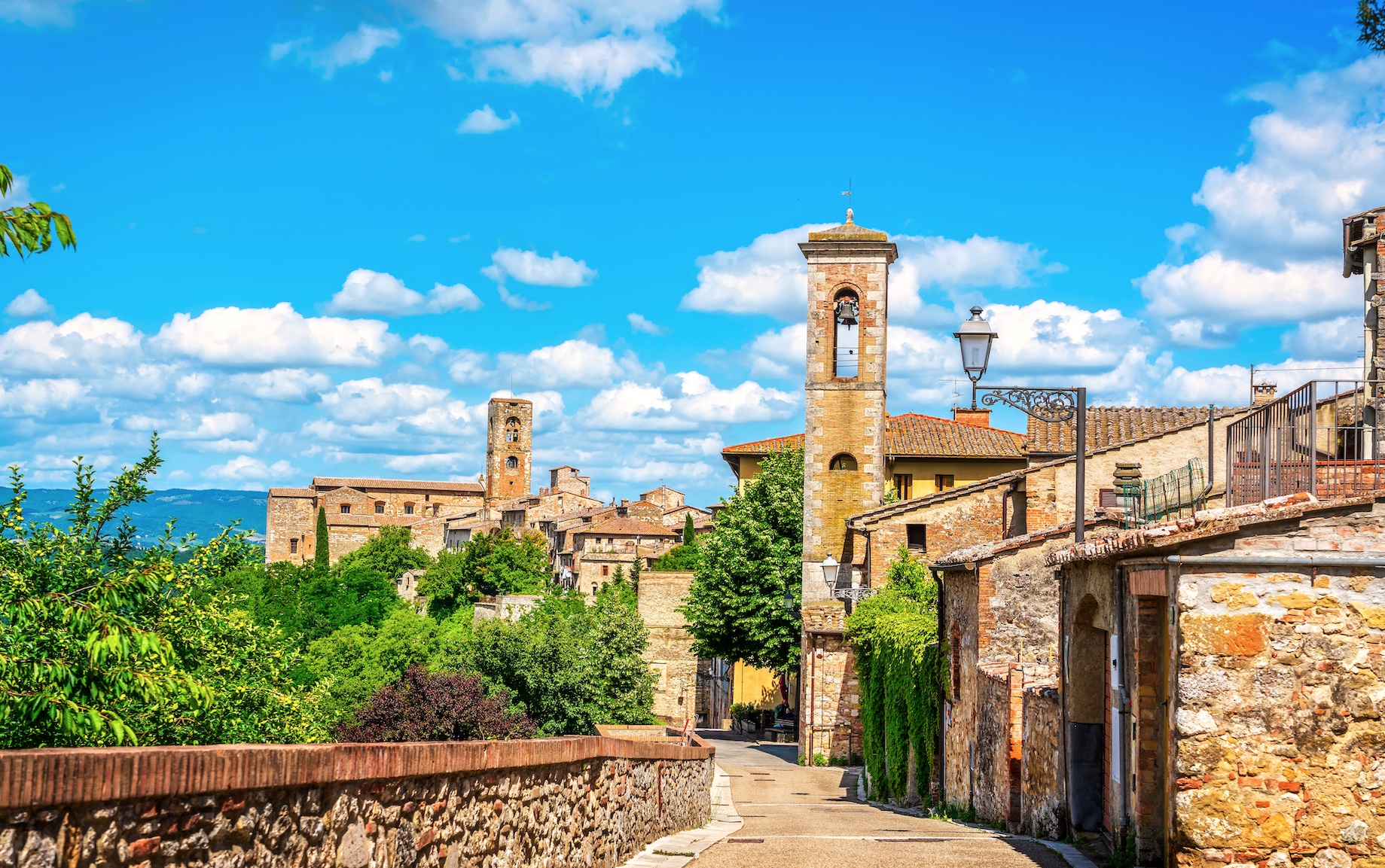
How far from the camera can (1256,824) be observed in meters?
7.69

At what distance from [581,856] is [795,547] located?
1184 inches

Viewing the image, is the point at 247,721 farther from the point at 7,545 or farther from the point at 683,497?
the point at 683,497

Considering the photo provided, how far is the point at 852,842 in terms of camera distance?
10.7m

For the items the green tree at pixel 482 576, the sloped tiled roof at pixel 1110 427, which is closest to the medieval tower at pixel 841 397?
the sloped tiled roof at pixel 1110 427

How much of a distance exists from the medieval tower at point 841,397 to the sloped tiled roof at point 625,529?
154ft

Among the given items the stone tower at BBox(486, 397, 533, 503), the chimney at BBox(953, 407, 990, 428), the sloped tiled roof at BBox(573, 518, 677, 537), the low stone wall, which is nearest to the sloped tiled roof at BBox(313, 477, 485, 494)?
the stone tower at BBox(486, 397, 533, 503)

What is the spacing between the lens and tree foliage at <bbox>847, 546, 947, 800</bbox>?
18.8 meters

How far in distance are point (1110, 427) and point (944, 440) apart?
10.4 metres

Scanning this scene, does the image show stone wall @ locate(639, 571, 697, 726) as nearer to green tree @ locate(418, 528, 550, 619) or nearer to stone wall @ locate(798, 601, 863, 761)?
green tree @ locate(418, 528, 550, 619)

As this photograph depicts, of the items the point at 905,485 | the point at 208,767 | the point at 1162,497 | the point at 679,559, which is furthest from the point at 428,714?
the point at 679,559

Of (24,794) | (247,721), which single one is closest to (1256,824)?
(24,794)

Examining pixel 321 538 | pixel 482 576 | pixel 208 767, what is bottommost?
pixel 482 576

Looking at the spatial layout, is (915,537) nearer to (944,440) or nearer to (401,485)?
(944,440)

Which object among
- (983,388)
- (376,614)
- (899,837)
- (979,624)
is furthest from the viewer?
(376,614)
